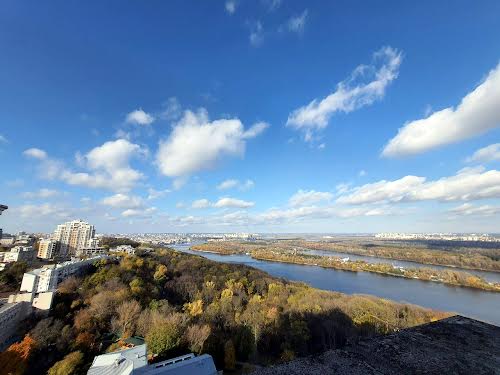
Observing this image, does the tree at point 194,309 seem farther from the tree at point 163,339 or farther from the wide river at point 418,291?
the wide river at point 418,291

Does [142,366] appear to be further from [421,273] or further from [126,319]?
[421,273]

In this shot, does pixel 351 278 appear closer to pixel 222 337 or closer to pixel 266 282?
pixel 266 282

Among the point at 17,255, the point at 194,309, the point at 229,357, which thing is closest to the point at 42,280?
the point at 194,309

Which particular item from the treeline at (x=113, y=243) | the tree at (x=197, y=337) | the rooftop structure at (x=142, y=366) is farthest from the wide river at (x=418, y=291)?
the treeline at (x=113, y=243)

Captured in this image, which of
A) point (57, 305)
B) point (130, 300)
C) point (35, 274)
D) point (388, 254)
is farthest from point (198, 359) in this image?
point (388, 254)

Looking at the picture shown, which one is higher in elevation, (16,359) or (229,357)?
(16,359)

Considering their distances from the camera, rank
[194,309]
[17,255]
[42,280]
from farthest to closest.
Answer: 1. [17,255]
2. [42,280]
3. [194,309]
